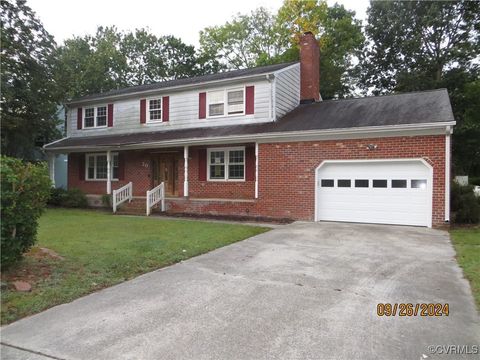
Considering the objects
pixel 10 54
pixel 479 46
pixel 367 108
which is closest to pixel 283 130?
pixel 367 108

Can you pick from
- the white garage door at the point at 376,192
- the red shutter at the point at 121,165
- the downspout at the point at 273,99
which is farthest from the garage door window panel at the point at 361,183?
the red shutter at the point at 121,165

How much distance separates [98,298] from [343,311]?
3.11 meters

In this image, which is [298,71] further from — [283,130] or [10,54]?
[10,54]

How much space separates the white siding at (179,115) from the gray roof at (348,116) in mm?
415

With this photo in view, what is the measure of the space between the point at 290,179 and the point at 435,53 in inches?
808

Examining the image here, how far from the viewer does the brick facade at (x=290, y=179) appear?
1052cm

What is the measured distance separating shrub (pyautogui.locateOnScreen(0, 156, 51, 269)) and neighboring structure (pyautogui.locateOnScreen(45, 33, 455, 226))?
27.9ft

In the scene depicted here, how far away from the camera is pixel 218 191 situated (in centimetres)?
1481

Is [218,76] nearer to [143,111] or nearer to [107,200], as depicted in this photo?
[143,111]

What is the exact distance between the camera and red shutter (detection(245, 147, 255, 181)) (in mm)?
14141

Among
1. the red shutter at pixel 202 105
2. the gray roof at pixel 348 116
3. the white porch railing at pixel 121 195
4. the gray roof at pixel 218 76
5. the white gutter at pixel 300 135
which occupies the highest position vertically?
the gray roof at pixel 218 76

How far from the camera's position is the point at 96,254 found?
671cm

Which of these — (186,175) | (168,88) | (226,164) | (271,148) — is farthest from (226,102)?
(271,148)

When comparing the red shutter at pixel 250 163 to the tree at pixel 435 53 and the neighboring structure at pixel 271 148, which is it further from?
the tree at pixel 435 53
